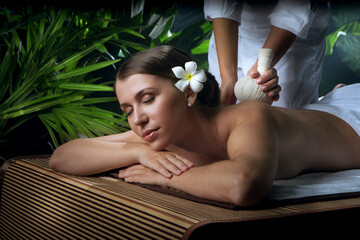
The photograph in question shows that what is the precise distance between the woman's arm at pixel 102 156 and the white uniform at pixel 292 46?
2.59 ft

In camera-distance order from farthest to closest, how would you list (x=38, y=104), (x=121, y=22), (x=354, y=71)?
(x=354, y=71)
(x=121, y=22)
(x=38, y=104)

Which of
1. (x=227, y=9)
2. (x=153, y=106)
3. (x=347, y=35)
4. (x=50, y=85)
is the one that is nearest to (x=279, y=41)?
(x=227, y=9)

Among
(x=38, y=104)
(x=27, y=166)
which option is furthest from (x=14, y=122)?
(x=27, y=166)

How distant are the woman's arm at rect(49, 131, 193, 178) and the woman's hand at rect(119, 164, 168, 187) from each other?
0.05 feet

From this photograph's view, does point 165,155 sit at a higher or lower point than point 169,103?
lower

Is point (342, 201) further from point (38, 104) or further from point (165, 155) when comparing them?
point (38, 104)

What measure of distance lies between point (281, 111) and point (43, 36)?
1.48 m

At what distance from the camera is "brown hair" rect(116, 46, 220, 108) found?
4.21 ft

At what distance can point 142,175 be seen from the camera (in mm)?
1270

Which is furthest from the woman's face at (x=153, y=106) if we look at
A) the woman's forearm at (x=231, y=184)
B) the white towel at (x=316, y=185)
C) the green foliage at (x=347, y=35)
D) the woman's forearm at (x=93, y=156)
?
the green foliage at (x=347, y=35)

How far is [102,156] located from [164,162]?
10.5 inches

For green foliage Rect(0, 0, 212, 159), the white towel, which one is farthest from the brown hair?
green foliage Rect(0, 0, 212, 159)

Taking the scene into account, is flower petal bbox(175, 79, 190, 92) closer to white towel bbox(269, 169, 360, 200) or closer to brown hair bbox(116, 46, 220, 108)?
brown hair bbox(116, 46, 220, 108)

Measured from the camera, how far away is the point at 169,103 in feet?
4.09
